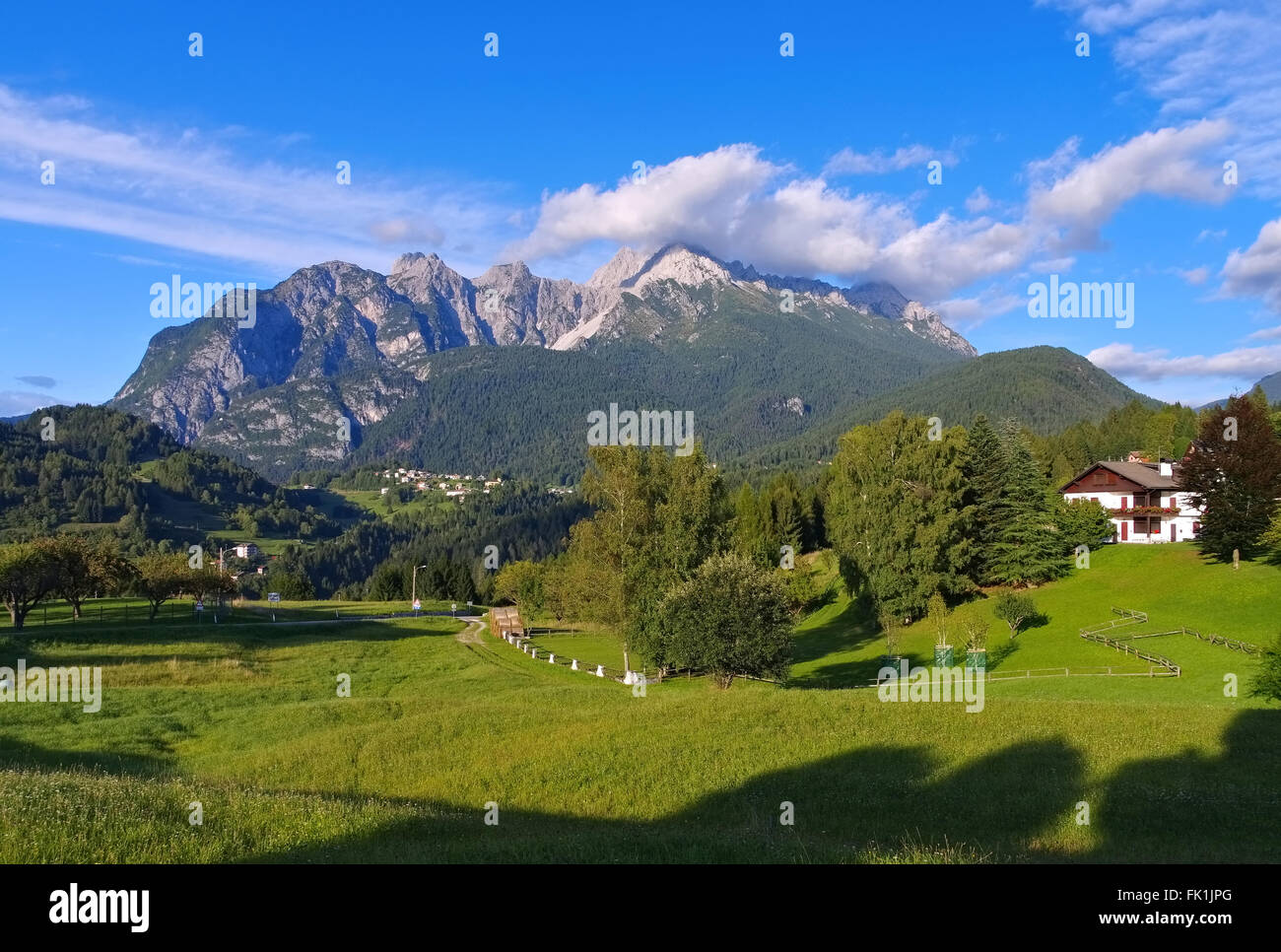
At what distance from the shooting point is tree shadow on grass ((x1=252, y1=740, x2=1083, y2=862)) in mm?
11484

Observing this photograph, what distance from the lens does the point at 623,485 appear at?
51.4 m

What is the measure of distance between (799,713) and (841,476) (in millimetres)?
41825

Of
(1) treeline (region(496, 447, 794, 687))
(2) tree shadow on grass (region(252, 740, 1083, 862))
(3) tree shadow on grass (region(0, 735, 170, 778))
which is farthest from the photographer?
(1) treeline (region(496, 447, 794, 687))

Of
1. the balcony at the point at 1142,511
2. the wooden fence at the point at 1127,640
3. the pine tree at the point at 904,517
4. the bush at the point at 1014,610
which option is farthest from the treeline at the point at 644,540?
the balcony at the point at 1142,511

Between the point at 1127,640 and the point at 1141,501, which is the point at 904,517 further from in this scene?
the point at 1141,501

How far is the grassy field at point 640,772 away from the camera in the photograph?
12.5 metres

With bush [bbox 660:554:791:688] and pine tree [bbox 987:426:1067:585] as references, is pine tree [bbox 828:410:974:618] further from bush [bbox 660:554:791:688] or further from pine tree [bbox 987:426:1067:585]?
bush [bbox 660:554:791:688]

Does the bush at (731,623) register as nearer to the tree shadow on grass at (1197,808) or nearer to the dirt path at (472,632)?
the tree shadow on grass at (1197,808)

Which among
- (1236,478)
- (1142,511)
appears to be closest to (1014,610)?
(1236,478)

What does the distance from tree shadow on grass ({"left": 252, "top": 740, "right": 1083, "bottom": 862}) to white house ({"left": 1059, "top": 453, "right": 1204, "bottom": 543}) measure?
66.8 metres

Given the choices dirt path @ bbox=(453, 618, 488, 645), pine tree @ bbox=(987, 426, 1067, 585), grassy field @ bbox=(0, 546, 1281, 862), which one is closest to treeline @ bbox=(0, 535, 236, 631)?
grassy field @ bbox=(0, 546, 1281, 862)

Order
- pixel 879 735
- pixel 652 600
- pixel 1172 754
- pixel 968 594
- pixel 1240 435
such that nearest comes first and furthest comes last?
pixel 1172 754
pixel 879 735
pixel 652 600
pixel 1240 435
pixel 968 594
